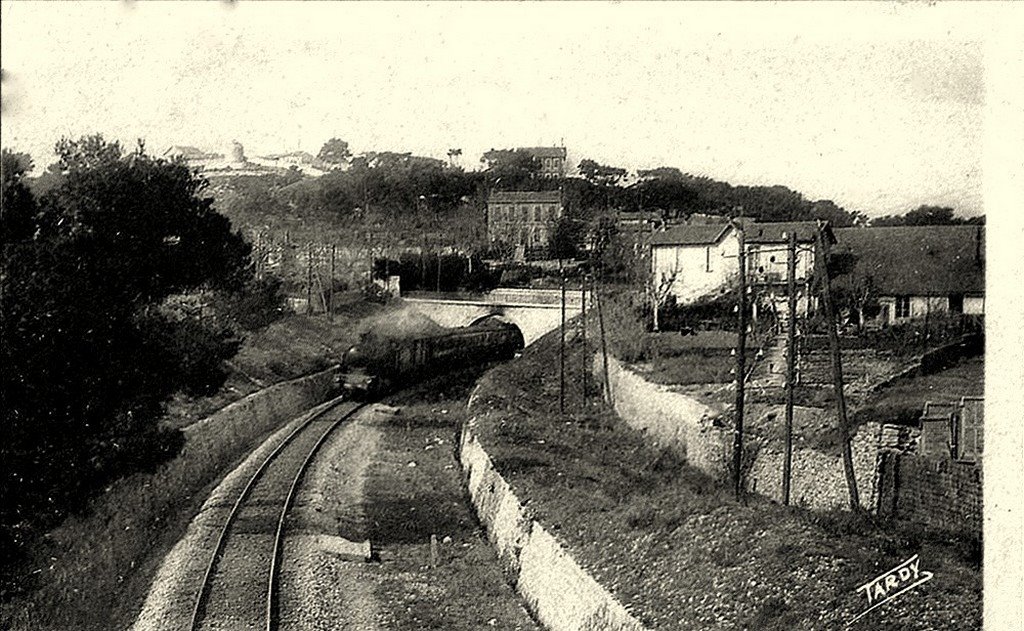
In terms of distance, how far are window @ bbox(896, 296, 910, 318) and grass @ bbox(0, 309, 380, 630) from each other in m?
4.23

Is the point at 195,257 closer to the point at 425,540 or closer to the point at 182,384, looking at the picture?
the point at 182,384

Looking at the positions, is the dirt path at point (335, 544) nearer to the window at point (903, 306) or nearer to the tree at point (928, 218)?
the window at point (903, 306)

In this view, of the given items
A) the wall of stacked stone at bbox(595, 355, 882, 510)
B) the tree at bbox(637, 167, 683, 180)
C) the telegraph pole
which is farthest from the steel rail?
the tree at bbox(637, 167, 683, 180)

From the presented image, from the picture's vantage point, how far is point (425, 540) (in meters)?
7.60

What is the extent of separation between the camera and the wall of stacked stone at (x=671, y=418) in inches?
358

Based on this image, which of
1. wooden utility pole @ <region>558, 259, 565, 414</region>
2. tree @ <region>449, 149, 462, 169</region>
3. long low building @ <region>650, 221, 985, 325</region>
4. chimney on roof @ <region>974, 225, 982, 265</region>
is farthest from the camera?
wooden utility pole @ <region>558, 259, 565, 414</region>

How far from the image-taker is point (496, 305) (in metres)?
7.91

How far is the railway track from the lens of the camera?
6.61 metres

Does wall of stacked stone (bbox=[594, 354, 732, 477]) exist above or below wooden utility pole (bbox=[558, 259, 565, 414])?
below

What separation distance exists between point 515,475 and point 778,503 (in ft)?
7.63

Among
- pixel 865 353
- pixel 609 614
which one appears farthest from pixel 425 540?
pixel 865 353

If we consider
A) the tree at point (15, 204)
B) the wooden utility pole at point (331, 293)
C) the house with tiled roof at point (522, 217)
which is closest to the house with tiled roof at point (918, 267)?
the house with tiled roof at point (522, 217)

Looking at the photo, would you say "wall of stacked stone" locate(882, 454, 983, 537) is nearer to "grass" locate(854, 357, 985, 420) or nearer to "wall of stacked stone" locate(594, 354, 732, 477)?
"grass" locate(854, 357, 985, 420)

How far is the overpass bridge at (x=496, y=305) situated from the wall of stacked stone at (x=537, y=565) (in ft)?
4.87
